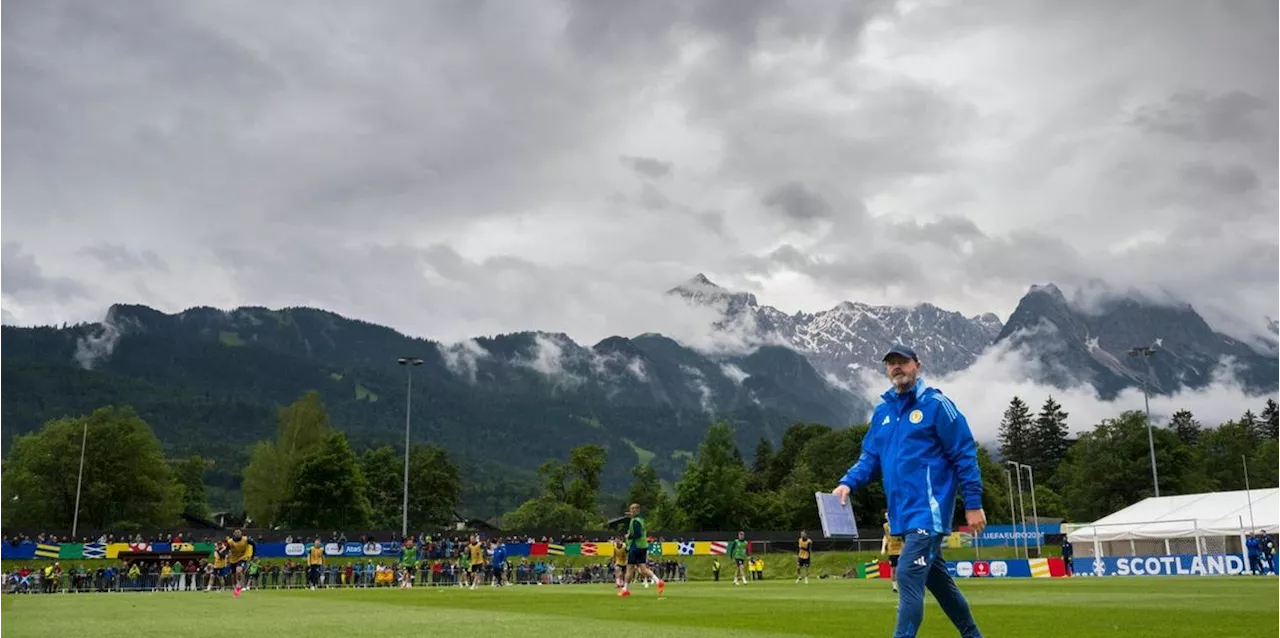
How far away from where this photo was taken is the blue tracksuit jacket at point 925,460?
7371mm

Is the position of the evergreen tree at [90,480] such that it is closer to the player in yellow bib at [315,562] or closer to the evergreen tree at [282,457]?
the evergreen tree at [282,457]

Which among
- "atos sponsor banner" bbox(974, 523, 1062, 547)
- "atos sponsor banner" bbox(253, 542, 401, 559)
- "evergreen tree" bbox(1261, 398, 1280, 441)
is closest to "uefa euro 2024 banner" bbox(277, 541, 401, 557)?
"atos sponsor banner" bbox(253, 542, 401, 559)

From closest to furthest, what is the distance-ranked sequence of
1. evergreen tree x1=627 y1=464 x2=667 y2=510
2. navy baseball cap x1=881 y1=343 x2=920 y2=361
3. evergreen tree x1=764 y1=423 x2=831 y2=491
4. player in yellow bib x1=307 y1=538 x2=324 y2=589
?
navy baseball cap x1=881 y1=343 x2=920 y2=361 < player in yellow bib x1=307 y1=538 x2=324 y2=589 < evergreen tree x1=627 y1=464 x2=667 y2=510 < evergreen tree x1=764 y1=423 x2=831 y2=491

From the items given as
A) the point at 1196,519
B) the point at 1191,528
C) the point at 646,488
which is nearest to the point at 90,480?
the point at 646,488

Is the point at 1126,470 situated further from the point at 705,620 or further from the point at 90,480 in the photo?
the point at 705,620

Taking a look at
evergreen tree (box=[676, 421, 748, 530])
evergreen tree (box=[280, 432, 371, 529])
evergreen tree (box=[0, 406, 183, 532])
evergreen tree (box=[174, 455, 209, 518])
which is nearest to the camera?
evergreen tree (box=[0, 406, 183, 532])

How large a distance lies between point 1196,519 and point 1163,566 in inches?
226

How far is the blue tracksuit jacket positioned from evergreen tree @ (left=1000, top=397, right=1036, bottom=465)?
7414 inches

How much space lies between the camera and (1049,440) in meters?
182

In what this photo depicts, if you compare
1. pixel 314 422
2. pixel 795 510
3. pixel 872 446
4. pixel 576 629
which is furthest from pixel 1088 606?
pixel 314 422

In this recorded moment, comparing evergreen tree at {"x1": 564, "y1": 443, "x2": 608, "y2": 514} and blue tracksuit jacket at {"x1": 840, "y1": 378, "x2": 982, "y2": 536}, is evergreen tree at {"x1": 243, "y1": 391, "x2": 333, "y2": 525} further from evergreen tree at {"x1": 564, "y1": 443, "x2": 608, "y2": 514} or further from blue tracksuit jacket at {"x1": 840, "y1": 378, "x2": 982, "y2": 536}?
blue tracksuit jacket at {"x1": 840, "y1": 378, "x2": 982, "y2": 536}

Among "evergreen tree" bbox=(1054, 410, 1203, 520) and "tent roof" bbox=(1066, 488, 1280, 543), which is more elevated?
"evergreen tree" bbox=(1054, 410, 1203, 520)

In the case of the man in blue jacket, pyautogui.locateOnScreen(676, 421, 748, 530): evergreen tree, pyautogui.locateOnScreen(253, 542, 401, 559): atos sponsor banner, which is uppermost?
pyautogui.locateOnScreen(676, 421, 748, 530): evergreen tree

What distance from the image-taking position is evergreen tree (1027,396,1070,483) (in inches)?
7077
